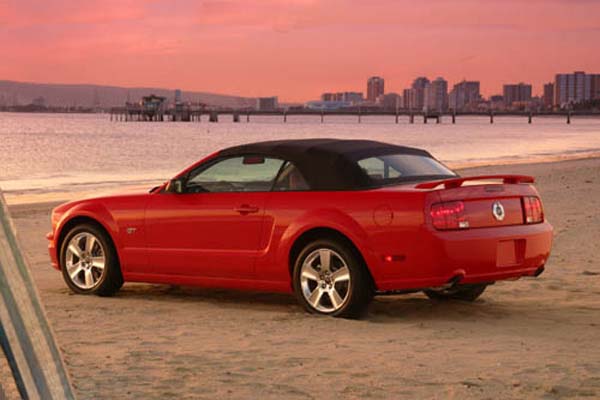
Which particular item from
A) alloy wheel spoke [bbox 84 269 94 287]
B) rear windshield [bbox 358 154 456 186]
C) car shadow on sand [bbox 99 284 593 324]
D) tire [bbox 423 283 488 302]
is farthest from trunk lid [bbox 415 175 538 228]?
alloy wheel spoke [bbox 84 269 94 287]

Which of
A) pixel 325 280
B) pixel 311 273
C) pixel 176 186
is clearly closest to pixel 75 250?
pixel 176 186

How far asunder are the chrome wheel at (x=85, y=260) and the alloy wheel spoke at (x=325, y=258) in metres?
2.35

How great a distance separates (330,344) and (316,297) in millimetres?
988

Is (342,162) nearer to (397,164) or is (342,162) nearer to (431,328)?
(397,164)

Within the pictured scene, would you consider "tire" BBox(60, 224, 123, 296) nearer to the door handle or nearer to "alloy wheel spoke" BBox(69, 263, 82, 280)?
"alloy wheel spoke" BBox(69, 263, 82, 280)

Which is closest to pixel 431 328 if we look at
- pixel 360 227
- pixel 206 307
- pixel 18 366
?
pixel 360 227

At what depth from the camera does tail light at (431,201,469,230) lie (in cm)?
841

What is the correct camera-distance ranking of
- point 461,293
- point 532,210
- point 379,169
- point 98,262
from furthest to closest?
point 98,262, point 461,293, point 379,169, point 532,210

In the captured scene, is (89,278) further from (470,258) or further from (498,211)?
(498,211)

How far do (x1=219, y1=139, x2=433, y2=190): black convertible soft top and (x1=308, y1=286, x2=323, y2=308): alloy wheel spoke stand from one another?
2.62 feet

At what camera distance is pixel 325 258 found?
884 centimetres

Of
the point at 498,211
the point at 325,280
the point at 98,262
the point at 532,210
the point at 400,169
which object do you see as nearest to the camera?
the point at 498,211

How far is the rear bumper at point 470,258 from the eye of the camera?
8.40 m

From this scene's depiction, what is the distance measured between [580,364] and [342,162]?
271 centimetres
